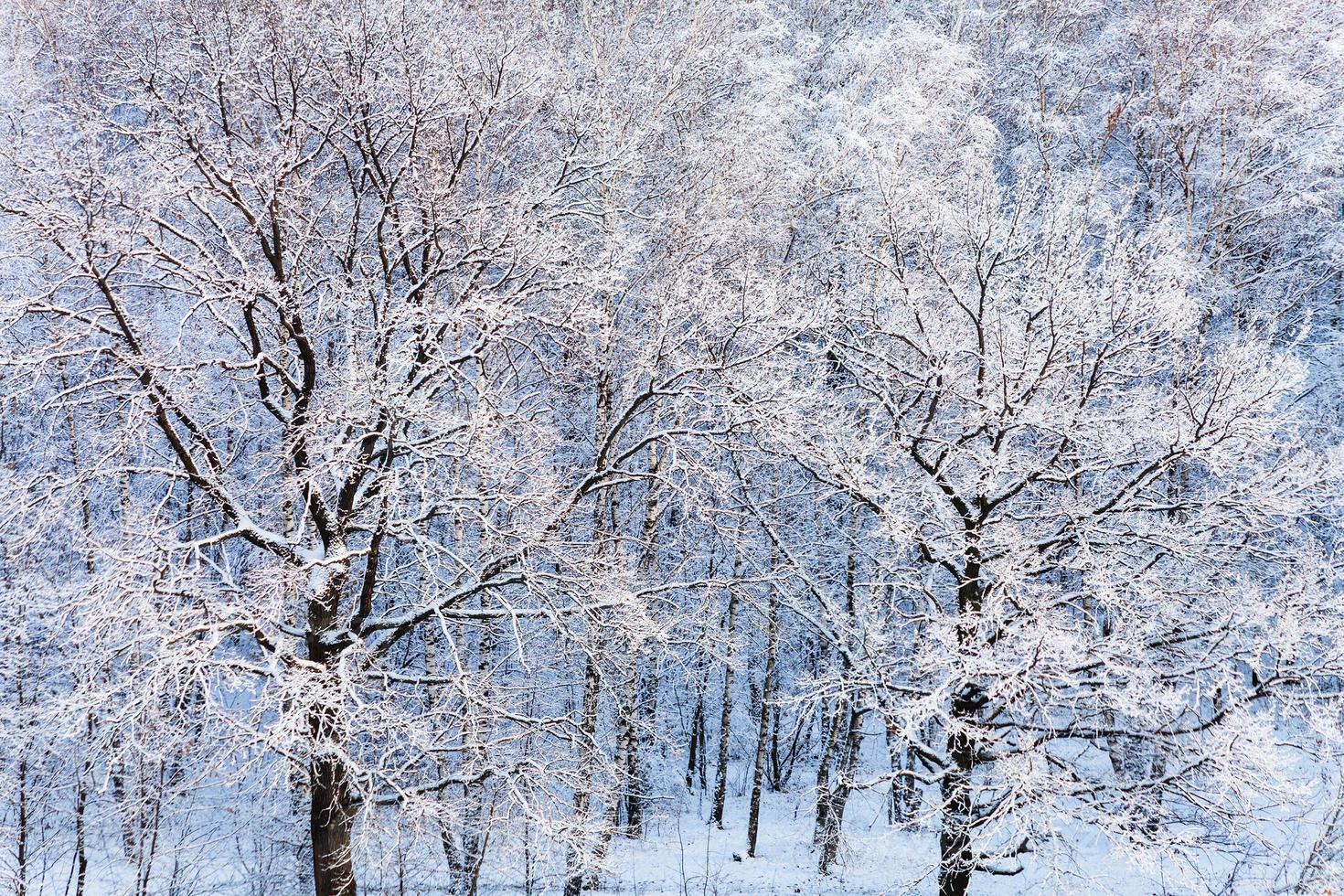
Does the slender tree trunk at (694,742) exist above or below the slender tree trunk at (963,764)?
below

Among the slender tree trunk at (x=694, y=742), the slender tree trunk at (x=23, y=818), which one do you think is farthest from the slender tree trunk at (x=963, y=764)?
the slender tree trunk at (x=23, y=818)

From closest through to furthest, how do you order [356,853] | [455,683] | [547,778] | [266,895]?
[455,683] < [547,778] < [356,853] < [266,895]

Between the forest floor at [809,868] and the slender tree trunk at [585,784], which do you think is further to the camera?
the forest floor at [809,868]

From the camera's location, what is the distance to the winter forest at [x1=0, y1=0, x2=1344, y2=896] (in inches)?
297

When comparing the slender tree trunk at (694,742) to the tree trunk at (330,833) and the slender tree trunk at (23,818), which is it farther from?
the slender tree trunk at (23,818)

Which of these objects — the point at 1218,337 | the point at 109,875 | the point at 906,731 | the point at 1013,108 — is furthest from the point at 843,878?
the point at 1013,108

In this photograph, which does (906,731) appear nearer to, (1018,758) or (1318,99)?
(1018,758)

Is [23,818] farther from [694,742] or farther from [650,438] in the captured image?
[694,742]

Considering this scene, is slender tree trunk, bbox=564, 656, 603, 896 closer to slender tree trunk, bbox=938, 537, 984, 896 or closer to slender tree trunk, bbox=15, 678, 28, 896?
slender tree trunk, bbox=938, 537, 984, 896

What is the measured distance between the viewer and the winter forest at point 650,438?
7.53 m

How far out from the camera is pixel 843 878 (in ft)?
39.2

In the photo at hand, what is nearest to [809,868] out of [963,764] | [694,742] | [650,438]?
[694,742]

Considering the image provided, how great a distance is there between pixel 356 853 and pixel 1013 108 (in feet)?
61.3

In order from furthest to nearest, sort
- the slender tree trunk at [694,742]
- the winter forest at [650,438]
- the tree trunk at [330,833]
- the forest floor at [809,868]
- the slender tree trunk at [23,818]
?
the slender tree trunk at [694,742] < the forest floor at [809,868] < the tree trunk at [330,833] < the slender tree trunk at [23,818] < the winter forest at [650,438]
